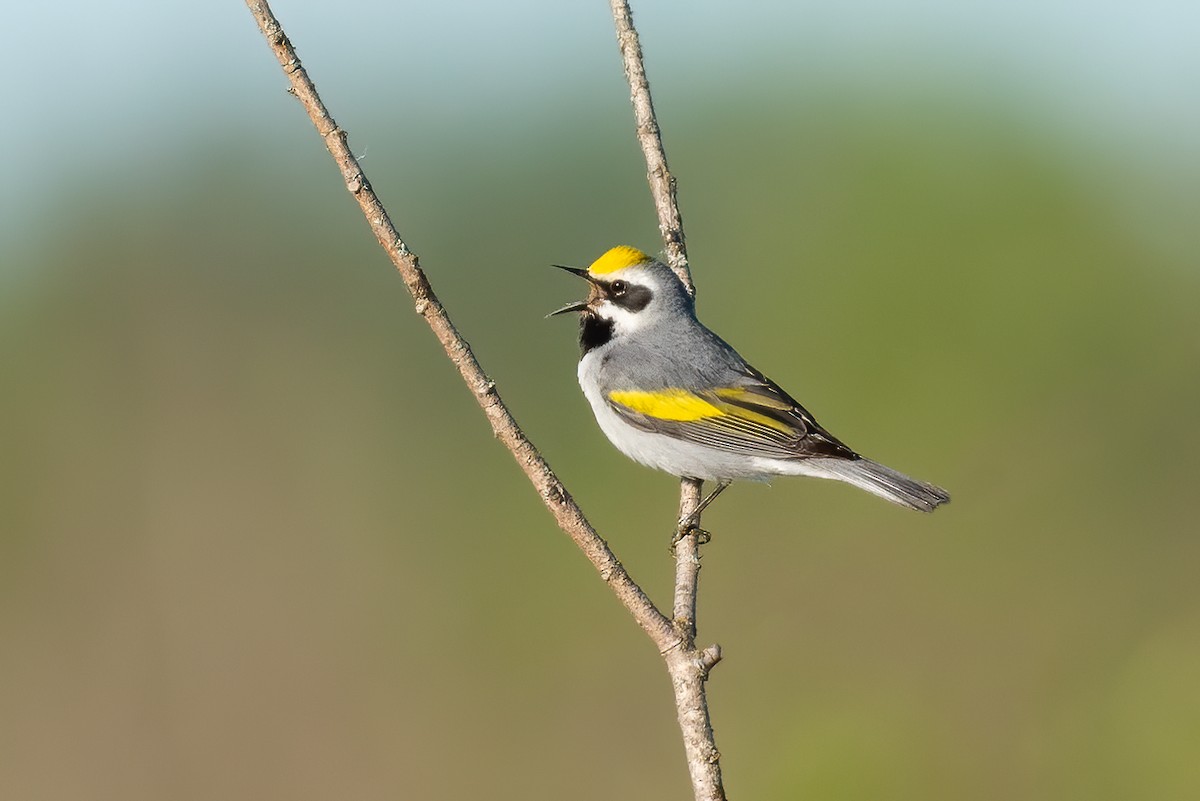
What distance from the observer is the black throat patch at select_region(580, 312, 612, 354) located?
242 inches

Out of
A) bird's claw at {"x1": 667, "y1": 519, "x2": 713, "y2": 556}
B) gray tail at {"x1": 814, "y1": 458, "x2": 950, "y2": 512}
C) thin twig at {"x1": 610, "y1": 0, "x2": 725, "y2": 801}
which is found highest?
thin twig at {"x1": 610, "y1": 0, "x2": 725, "y2": 801}

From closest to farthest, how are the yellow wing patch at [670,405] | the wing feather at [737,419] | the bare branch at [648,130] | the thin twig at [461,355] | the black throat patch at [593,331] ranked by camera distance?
the thin twig at [461,355], the bare branch at [648,130], the wing feather at [737,419], the yellow wing patch at [670,405], the black throat patch at [593,331]

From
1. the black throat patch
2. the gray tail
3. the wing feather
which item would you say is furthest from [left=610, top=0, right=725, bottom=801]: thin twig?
the gray tail

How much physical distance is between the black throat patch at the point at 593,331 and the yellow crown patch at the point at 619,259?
0.25m

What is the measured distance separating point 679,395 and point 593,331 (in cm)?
70

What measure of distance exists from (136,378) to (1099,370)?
26.4 feet

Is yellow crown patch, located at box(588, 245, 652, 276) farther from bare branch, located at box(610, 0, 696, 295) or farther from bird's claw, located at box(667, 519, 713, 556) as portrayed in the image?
bird's claw, located at box(667, 519, 713, 556)

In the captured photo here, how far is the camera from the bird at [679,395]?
5.48 meters

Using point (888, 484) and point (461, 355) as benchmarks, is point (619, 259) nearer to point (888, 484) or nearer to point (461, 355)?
point (888, 484)

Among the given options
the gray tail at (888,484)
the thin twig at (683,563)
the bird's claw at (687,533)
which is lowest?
the gray tail at (888,484)

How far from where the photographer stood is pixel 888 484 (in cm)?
504

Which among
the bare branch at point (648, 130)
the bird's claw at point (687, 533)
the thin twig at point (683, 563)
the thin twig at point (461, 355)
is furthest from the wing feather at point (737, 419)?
the thin twig at point (461, 355)

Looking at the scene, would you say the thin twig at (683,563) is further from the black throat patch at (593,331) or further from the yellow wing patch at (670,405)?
the black throat patch at (593,331)

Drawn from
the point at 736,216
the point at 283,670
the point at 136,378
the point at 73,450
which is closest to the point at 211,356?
the point at 136,378
